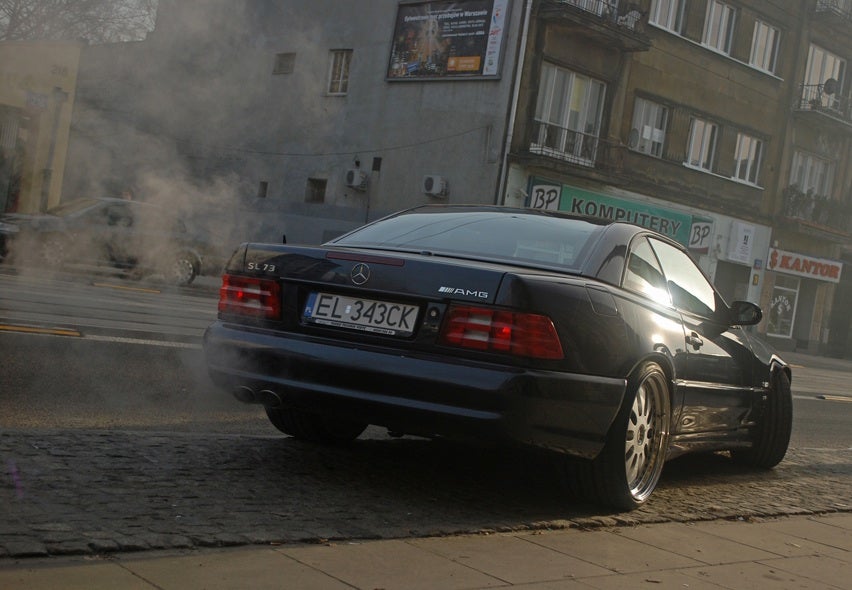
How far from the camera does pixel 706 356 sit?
6.09m

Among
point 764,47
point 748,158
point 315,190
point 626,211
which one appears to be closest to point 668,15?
point 764,47

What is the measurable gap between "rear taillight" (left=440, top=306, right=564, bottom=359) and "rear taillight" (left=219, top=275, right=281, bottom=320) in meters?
0.90

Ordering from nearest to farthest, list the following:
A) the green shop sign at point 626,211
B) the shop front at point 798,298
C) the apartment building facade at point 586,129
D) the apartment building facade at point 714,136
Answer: the apartment building facade at point 586,129 → the apartment building facade at point 714,136 → the green shop sign at point 626,211 → the shop front at point 798,298

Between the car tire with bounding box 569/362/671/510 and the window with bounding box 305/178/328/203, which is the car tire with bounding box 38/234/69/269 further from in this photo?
the window with bounding box 305/178/328/203

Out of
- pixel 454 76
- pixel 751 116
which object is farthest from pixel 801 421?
pixel 751 116

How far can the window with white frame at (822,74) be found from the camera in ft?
115

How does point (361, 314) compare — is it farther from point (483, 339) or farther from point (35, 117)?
point (35, 117)

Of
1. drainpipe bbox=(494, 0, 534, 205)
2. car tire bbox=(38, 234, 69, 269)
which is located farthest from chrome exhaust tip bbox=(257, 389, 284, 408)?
drainpipe bbox=(494, 0, 534, 205)

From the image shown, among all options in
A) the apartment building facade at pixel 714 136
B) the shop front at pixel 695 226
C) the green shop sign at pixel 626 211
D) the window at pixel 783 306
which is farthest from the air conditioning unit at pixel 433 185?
the window at pixel 783 306

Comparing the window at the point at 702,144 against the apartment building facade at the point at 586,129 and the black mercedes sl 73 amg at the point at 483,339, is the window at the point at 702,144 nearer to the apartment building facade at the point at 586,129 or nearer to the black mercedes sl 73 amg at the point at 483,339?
the apartment building facade at the point at 586,129

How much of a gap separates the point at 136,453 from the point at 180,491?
707mm

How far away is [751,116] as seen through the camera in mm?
33281

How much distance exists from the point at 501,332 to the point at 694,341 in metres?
1.75

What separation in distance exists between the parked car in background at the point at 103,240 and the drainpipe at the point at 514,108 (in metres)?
13.2
